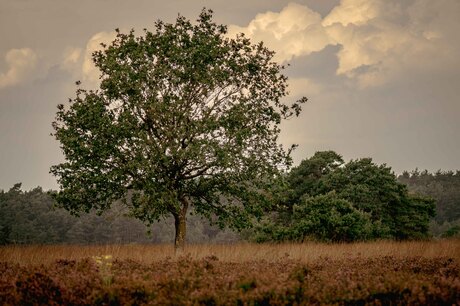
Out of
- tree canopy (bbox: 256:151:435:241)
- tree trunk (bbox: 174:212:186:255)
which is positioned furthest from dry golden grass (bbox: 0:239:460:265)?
tree canopy (bbox: 256:151:435:241)

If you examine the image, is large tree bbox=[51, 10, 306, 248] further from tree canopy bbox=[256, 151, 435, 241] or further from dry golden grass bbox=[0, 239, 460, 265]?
tree canopy bbox=[256, 151, 435, 241]

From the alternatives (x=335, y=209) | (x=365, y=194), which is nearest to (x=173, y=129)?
(x=335, y=209)

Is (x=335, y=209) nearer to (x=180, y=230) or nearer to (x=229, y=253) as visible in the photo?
(x=180, y=230)

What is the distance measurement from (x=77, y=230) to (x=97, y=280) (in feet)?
323

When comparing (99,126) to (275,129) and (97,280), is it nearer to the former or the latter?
(275,129)

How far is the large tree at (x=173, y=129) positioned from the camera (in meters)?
18.7

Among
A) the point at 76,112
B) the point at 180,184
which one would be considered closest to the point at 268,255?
the point at 180,184

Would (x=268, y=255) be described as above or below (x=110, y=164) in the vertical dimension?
below

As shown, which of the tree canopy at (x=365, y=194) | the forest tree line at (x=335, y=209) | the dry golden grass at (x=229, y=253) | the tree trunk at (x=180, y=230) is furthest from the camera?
the tree canopy at (x=365, y=194)

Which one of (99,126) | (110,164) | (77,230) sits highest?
(99,126)

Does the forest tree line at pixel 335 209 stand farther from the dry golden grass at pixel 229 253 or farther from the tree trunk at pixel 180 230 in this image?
the dry golden grass at pixel 229 253

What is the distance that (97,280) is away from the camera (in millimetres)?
7871

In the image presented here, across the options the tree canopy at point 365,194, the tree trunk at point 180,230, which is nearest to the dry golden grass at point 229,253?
the tree trunk at point 180,230

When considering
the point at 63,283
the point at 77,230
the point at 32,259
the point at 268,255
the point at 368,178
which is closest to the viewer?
the point at 63,283
